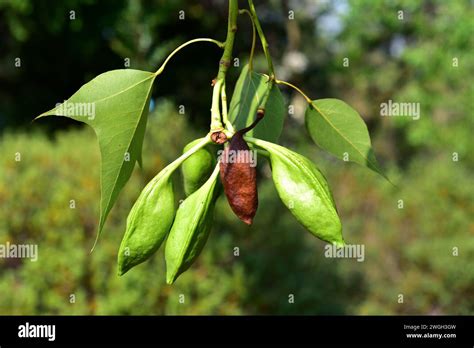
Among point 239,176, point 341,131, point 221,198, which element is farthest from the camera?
point 221,198

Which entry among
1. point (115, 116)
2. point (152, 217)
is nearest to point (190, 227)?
point (152, 217)

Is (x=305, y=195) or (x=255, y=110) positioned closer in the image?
(x=305, y=195)

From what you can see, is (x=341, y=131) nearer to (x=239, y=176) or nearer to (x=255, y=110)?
(x=255, y=110)

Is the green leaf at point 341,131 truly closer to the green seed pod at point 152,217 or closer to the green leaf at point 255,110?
the green leaf at point 255,110

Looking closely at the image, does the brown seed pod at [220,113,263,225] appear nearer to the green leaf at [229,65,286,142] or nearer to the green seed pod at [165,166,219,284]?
the green seed pod at [165,166,219,284]

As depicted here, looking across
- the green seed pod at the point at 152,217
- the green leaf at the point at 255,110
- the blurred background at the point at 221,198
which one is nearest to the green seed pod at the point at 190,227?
the green seed pod at the point at 152,217

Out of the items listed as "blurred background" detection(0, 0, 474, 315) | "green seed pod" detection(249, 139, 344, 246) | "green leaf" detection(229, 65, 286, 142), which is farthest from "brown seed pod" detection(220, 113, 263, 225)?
"blurred background" detection(0, 0, 474, 315)
